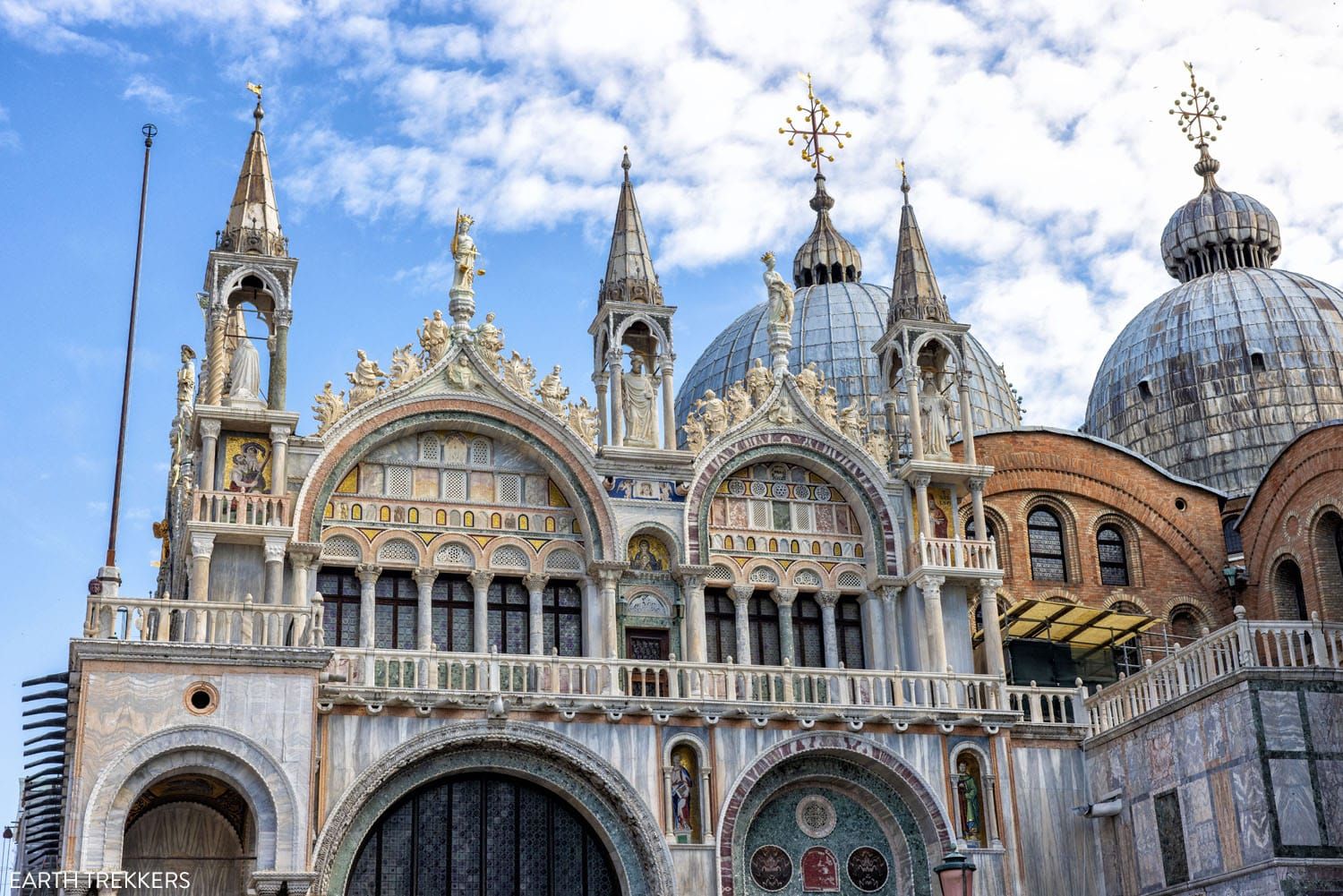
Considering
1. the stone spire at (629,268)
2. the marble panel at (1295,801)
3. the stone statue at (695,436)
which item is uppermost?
the stone spire at (629,268)

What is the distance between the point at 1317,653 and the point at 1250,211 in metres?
32.2

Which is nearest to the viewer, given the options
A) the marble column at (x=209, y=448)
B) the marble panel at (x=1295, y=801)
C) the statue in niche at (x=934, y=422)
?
the marble panel at (x=1295, y=801)

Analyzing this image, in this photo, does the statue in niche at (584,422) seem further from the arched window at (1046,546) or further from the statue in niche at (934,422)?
the arched window at (1046,546)

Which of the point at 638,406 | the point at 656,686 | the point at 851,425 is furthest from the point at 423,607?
the point at 851,425

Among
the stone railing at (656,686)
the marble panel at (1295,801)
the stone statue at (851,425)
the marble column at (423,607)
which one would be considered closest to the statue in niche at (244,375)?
the marble column at (423,607)

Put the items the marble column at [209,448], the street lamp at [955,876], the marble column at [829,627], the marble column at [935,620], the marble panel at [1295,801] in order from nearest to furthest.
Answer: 1. the street lamp at [955,876]
2. the marble panel at [1295,801]
3. the marble column at [209,448]
4. the marble column at [935,620]
5. the marble column at [829,627]

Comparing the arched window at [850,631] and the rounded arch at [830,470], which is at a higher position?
the rounded arch at [830,470]

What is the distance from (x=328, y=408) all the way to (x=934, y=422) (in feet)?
35.2

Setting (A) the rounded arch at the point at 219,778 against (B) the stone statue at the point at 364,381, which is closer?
(A) the rounded arch at the point at 219,778

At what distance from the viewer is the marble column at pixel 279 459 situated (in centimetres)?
2791

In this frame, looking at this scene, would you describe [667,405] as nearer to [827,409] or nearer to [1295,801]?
[827,409]

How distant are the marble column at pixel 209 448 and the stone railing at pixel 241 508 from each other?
15.3 inches

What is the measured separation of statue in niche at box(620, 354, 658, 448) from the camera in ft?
100

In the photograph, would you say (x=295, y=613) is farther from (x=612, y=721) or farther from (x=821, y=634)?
(x=821, y=634)
